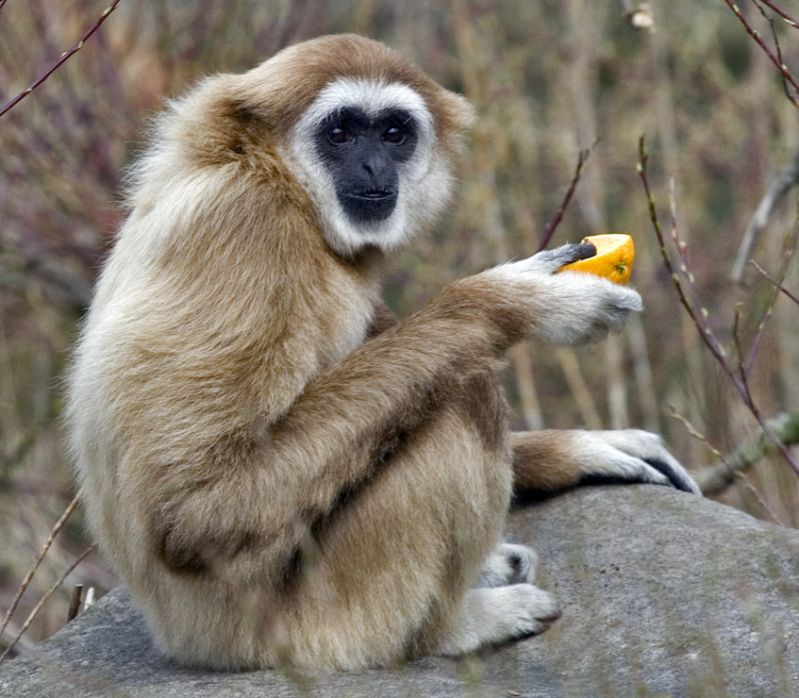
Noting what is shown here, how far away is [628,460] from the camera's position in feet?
19.7

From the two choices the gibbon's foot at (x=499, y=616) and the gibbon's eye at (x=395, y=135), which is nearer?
the gibbon's foot at (x=499, y=616)

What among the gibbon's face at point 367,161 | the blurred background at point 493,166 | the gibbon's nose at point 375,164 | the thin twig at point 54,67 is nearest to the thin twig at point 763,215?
the gibbon's face at point 367,161

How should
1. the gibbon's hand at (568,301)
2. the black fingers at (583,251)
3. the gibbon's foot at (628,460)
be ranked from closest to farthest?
the gibbon's hand at (568,301), the black fingers at (583,251), the gibbon's foot at (628,460)

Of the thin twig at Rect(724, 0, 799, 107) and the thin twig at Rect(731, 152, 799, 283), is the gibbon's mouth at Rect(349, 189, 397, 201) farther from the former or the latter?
the thin twig at Rect(731, 152, 799, 283)

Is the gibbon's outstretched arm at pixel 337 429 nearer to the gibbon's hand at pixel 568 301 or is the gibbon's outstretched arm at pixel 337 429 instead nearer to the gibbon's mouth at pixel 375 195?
the gibbon's hand at pixel 568 301

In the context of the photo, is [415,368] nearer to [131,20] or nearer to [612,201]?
[131,20]

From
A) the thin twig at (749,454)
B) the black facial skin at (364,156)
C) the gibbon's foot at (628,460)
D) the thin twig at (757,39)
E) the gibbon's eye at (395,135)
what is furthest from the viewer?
the gibbon's foot at (628,460)

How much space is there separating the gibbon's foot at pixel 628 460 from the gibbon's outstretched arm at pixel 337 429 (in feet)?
4.15

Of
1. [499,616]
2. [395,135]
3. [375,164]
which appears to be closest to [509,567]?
[499,616]

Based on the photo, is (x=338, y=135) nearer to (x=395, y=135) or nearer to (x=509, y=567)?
(x=395, y=135)

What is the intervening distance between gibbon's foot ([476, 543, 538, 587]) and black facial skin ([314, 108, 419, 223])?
1.53m

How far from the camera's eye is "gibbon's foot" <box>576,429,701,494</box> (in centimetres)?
599

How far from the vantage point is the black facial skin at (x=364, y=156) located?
5266 millimetres

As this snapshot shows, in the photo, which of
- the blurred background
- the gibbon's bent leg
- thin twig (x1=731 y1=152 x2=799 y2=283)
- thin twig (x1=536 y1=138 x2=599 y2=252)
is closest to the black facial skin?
thin twig (x1=536 y1=138 x2=599 y2=252)
